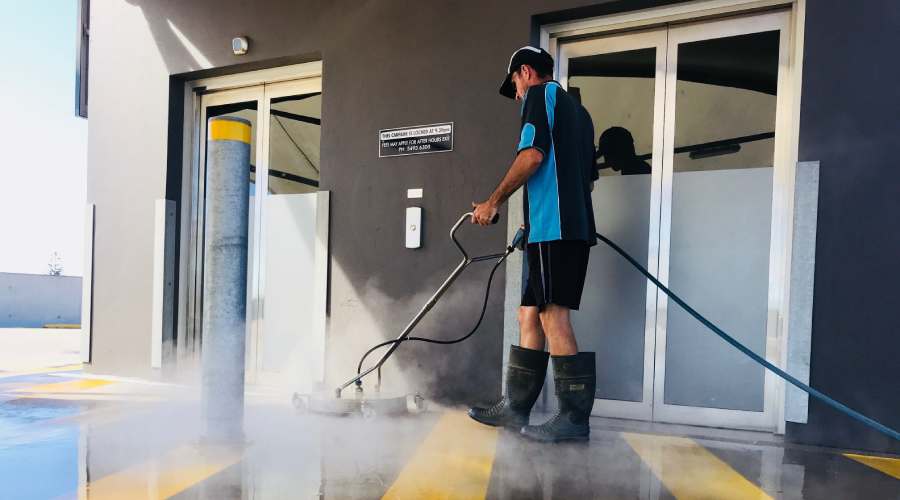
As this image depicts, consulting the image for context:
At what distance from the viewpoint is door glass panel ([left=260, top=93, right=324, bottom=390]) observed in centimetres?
488

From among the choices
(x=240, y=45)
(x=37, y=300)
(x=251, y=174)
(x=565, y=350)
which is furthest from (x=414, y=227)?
(x=37, y=300)

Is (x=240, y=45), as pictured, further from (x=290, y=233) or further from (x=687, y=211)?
(x=687, y=211)

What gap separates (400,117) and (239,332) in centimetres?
200

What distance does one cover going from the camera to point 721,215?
3.64m

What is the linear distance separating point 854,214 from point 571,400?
177 centimetres

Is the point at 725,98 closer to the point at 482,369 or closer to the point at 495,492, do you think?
the point at 482,369

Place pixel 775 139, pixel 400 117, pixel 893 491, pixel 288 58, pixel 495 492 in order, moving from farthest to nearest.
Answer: pixel 288 58, pixel 400 117, pixel 775 139, pixel 893 491, pixel 495 492

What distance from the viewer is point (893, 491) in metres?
2.40

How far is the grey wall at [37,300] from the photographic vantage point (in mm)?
16000

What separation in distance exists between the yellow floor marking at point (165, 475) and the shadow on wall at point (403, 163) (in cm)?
164

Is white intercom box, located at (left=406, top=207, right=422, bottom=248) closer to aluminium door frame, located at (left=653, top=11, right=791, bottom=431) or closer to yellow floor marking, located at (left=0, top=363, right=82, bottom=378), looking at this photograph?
aluminium door frame, located at (left=653, top=11, right=791, bottom=431)

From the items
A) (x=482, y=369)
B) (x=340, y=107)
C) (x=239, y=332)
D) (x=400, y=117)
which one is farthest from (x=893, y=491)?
(x=340, y=107)

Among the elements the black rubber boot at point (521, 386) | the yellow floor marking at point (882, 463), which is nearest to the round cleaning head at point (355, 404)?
the black rubber boot at point (521, 386)

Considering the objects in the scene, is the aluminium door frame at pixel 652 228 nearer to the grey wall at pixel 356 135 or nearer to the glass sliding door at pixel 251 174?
the grey wall at pixel 356 135
